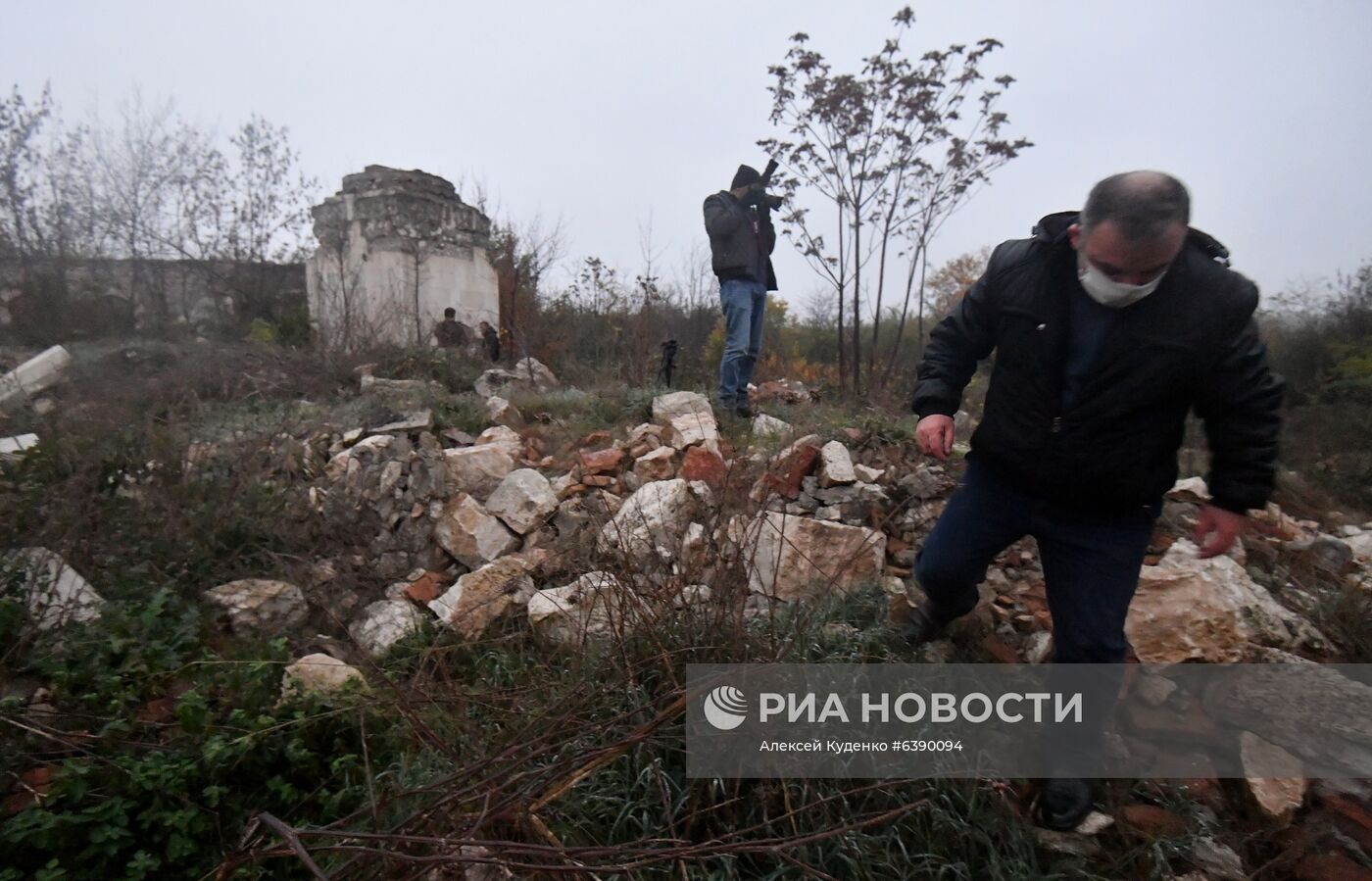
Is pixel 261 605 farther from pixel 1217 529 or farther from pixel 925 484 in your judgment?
pixel 1217 529

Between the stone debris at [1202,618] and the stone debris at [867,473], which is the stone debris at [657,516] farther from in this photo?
the stone debris at [1202,618]

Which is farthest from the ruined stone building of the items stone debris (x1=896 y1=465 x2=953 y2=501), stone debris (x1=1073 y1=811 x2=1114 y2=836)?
stone debris (x1=1073 y1=811 x2=1114 y2=836)

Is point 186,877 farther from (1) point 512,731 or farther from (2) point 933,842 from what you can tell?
(2) point 933,842

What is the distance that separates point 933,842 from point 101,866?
2.12 meters

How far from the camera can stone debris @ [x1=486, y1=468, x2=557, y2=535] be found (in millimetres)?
3492

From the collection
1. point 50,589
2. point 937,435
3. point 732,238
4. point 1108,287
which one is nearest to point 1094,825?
point 937,435

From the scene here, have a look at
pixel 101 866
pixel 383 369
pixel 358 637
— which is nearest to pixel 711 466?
pixel 358 637

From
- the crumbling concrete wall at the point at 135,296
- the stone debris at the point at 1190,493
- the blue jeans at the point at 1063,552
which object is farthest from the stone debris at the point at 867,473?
the crumbling concrete wall at the point at 135,296

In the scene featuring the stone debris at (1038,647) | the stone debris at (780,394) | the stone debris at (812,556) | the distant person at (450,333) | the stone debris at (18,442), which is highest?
the distant person at (450,333)

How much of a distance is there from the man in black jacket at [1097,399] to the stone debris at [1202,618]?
2.27 ft

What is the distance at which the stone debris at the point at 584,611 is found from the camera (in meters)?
1.97

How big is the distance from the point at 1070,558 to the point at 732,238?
351cm

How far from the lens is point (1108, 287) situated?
1.60m

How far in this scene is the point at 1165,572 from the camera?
2.46 metres
